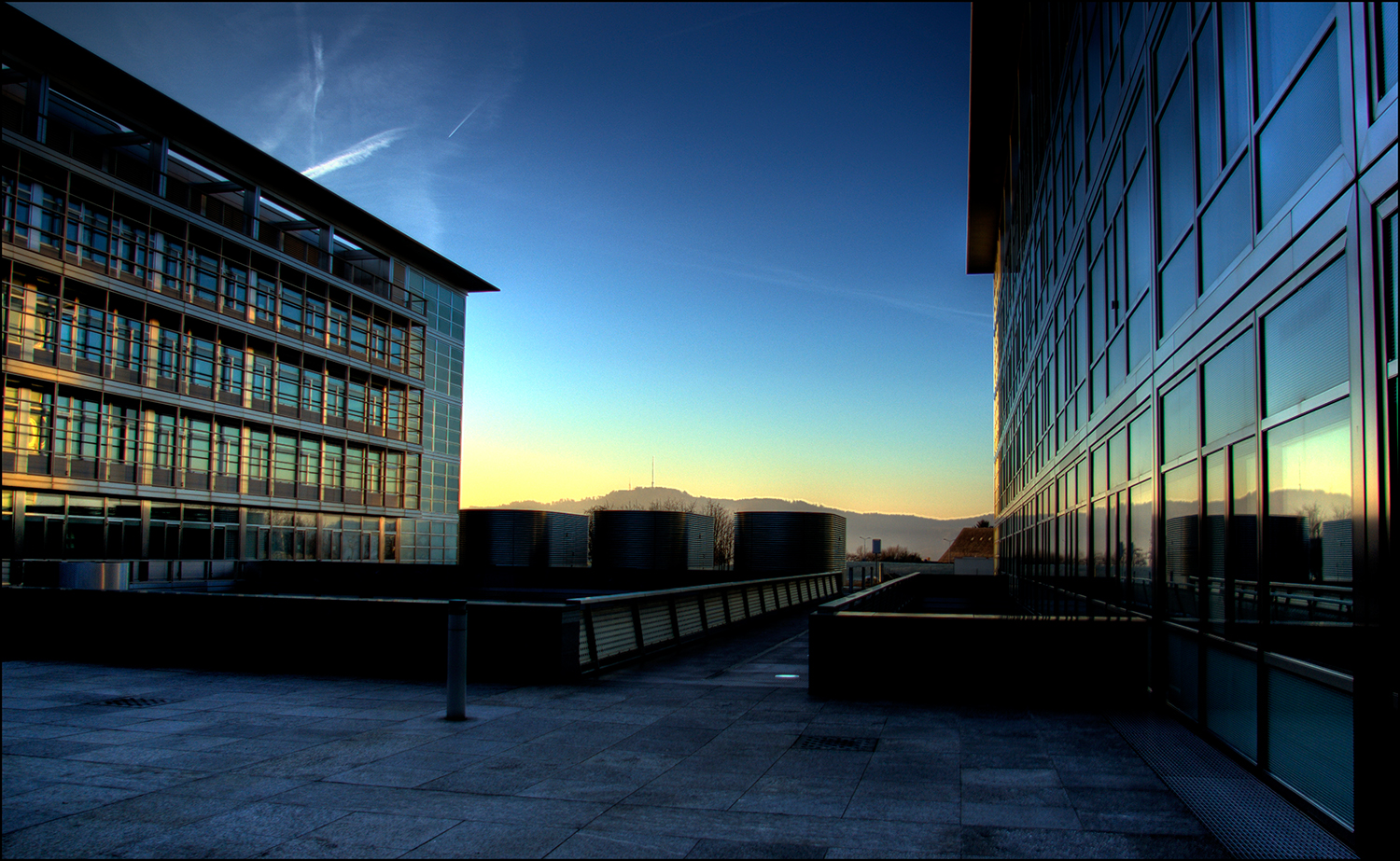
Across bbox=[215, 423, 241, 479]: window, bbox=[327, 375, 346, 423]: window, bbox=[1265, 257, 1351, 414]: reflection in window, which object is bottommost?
bbox=[1265, 257, 1351, 414]: reflection in window

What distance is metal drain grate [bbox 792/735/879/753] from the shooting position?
754cm

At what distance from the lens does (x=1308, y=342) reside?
6.06 metres

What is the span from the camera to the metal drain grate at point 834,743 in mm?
7543

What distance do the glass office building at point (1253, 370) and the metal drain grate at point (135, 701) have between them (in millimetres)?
9650

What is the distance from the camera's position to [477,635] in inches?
449

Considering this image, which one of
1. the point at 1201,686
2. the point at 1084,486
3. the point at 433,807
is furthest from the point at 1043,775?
the point at 1084,486

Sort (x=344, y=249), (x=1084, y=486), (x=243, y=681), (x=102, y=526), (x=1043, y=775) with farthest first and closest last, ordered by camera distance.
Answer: (x=344, y=249), (x=102, y=526), (x=1084, y=486), (x=243, y=681), (x=1043, y=775)

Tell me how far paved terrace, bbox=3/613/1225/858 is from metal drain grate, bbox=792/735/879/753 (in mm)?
29

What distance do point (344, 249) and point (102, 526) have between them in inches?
867

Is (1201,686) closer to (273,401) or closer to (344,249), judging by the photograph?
(273,401)

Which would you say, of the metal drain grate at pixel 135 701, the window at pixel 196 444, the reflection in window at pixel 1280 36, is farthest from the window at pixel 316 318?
the reflection in window at pixel 1280 36

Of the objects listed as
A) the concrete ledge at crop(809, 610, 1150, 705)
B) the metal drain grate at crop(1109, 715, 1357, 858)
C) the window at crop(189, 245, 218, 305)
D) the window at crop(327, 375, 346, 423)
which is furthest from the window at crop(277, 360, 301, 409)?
the metal drain grate at crop(1109, 715, 1357, 858)

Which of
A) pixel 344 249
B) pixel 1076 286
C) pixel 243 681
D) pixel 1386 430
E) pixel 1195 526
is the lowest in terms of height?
pixel 243 681

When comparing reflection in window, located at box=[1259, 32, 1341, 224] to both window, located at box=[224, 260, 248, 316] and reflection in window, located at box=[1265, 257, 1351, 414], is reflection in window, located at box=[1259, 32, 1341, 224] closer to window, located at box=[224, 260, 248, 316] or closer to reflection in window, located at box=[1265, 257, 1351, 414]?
reflection in window, located at box=[1265, 257, 1351, 414]
